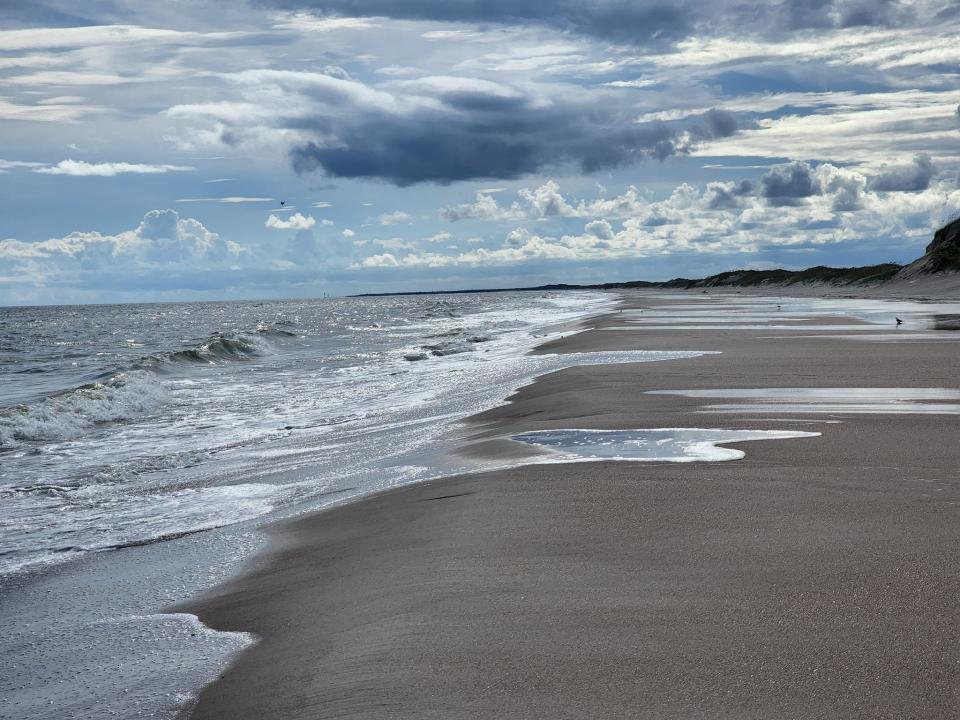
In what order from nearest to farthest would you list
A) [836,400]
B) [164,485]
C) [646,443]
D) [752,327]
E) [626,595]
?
[626,595] → [646,443] → [164,485] → [836,400] → [752,327]

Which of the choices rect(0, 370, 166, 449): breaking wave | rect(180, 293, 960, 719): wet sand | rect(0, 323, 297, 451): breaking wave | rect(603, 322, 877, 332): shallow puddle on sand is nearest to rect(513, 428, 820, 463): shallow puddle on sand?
rect(180, 293, 960, 719): wet sand

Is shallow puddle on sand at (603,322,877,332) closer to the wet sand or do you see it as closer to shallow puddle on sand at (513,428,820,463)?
shallow puddle on sand at (513,428,820,463)

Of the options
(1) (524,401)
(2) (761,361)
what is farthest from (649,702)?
(2) (761,361)

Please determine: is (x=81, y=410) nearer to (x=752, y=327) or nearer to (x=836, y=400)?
(x=836, y=400)

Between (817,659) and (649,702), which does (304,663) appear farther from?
(817,659)

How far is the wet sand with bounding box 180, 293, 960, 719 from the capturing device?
3221mm

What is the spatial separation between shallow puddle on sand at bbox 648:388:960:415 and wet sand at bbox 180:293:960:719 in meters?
1.76

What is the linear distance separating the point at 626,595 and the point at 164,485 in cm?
680

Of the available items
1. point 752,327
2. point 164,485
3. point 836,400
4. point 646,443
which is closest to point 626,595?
point 646,443

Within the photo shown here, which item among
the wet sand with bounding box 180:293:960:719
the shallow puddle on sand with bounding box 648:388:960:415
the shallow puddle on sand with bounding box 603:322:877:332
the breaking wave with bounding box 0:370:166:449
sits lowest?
the breaking wave with bounding box 0:370:166:449

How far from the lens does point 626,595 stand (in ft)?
13.8

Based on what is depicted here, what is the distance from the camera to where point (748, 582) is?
4258 mm

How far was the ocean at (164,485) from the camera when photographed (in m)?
4.38

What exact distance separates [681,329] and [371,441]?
19.1 m
